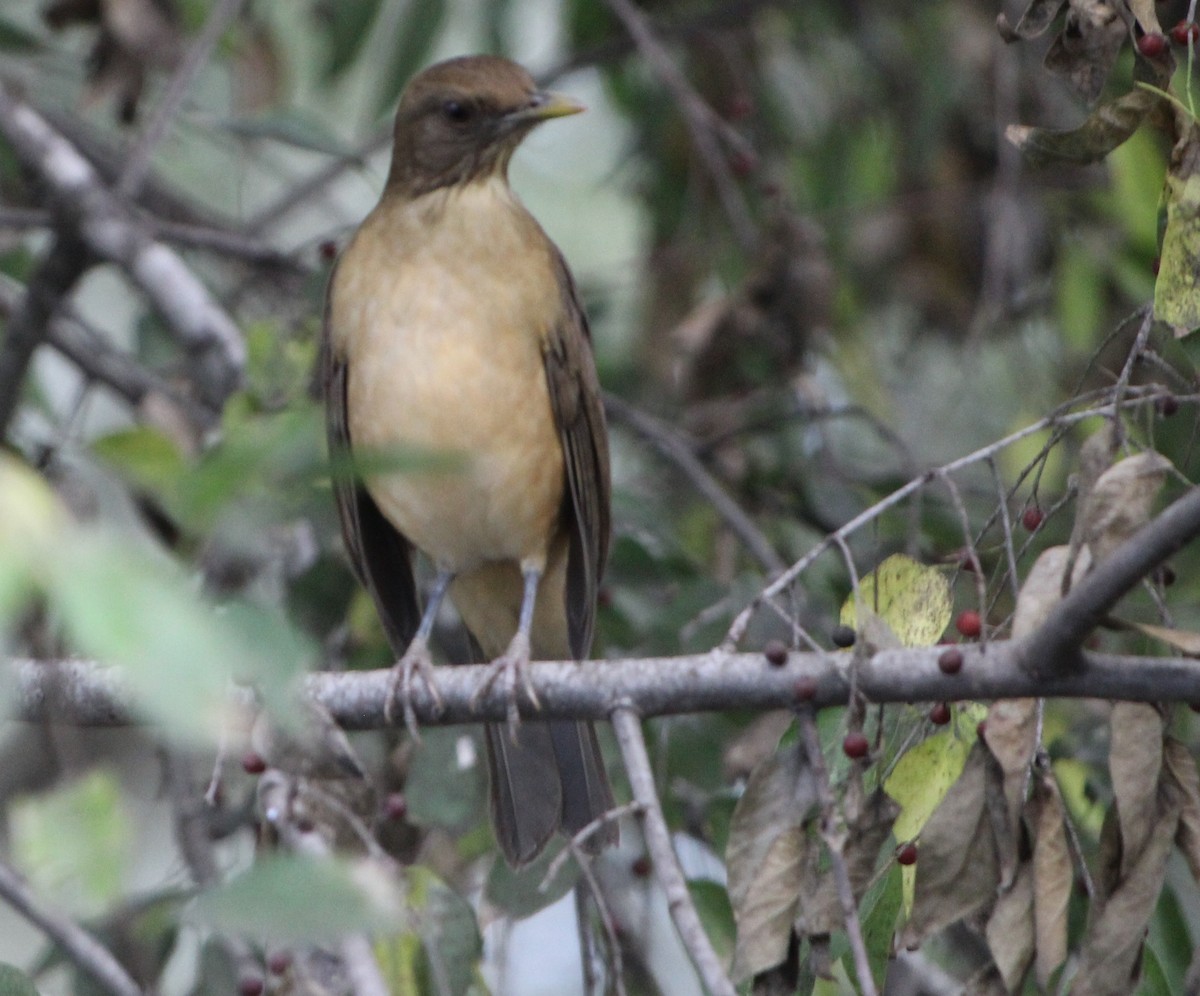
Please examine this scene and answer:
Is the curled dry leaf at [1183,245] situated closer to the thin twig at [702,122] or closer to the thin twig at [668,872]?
the thin twig at [668,872]

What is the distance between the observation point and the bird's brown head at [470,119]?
5.23m

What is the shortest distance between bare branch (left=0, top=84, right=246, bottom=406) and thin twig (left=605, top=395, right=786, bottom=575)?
118 cm

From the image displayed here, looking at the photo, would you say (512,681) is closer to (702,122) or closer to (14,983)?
(14,983)

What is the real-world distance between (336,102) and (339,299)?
4.15m

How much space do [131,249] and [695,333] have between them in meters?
1.79

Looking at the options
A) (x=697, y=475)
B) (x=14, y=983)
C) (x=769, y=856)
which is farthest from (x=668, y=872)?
(x=697, y=475)

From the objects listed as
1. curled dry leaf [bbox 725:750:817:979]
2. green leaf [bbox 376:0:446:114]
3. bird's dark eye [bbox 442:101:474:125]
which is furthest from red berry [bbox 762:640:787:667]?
green leaf [bbox 376:0:446:114]

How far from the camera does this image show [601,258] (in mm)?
10227

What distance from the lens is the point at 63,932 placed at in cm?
244

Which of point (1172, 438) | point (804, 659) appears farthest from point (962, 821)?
point (1172, 438)

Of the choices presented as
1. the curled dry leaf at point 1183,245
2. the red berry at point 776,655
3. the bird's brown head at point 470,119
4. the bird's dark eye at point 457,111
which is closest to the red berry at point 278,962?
the red berry at point 776,655

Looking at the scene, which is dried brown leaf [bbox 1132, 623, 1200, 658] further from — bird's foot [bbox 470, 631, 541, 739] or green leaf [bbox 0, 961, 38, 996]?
green leaf [bbox 0, 961, 38, 996]

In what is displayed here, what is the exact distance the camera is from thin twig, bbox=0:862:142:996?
241 cm

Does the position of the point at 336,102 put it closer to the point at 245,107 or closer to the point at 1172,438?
the point at 245,107
